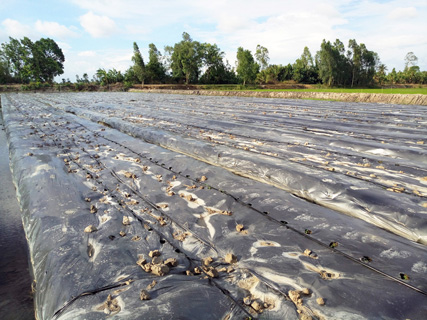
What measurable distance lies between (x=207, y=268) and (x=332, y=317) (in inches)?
33.2

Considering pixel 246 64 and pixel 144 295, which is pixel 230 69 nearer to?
pixel 246 64

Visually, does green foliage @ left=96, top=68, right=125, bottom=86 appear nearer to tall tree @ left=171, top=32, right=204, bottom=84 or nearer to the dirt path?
tall tree @ left=171, top=32, right=204, bottom=84

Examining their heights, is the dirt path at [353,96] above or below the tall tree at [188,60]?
below

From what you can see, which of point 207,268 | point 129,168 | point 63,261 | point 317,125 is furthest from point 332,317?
point 317,125

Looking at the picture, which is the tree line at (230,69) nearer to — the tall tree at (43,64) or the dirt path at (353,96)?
the tall tree at (43,64)

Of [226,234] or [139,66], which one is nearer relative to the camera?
[226,234]

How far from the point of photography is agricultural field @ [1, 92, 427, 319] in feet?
4.98

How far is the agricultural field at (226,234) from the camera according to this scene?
4.98ft

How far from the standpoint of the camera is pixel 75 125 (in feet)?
26.9

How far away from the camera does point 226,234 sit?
2314mm

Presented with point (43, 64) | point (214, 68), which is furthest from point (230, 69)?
point (43, 64)

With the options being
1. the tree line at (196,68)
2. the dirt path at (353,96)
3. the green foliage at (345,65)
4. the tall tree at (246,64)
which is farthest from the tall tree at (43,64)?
the green foliage at (345,65)

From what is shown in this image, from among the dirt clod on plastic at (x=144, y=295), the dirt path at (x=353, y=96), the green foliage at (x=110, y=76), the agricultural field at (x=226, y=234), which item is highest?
the green foliage at (x=110, y=76)

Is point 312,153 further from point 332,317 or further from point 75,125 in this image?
point 75,125
